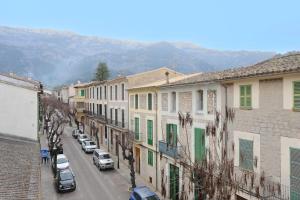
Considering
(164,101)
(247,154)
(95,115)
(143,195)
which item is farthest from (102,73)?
(247,154)

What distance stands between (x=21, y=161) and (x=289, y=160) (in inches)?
388

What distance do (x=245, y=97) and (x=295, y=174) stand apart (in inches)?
159

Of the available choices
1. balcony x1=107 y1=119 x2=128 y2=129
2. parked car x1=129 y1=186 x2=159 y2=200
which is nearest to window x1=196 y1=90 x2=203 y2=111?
parked car x1=129 y1=186 x2=159 y2=200

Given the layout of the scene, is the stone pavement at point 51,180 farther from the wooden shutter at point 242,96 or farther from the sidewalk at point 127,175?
the wooden shutter at point 242,96

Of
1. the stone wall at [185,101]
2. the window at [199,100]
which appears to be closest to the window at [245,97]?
the window at [199,100]

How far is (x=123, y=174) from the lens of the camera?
3278 cm

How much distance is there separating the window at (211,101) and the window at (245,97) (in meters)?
2.40

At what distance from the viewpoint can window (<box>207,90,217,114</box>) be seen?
17.7m

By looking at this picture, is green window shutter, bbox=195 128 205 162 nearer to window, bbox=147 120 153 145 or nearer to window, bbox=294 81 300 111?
window, bbox=294 81 300 111

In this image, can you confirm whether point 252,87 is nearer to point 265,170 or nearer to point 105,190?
point 265,170

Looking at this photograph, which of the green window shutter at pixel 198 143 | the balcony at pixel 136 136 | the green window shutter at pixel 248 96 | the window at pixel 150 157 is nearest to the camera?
the green window shutter at pixel 248 96

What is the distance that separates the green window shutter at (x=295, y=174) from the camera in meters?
12.2

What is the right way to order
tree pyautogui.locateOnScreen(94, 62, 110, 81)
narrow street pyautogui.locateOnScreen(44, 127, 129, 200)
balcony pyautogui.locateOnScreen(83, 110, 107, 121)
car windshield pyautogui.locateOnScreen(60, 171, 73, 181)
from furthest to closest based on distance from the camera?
tree pyautogui.locateOnScreen(94, 62, 110, 81), balcony pyautogui.locateOnScreen(83, 110, 107, 121), car windshield pyautogui.locateOnScreen(60, 171, 73, 181), narrow street pyautogui.locateOnScreen(44, 127, 129, 200)

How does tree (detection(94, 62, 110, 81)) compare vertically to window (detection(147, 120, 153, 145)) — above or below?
above
